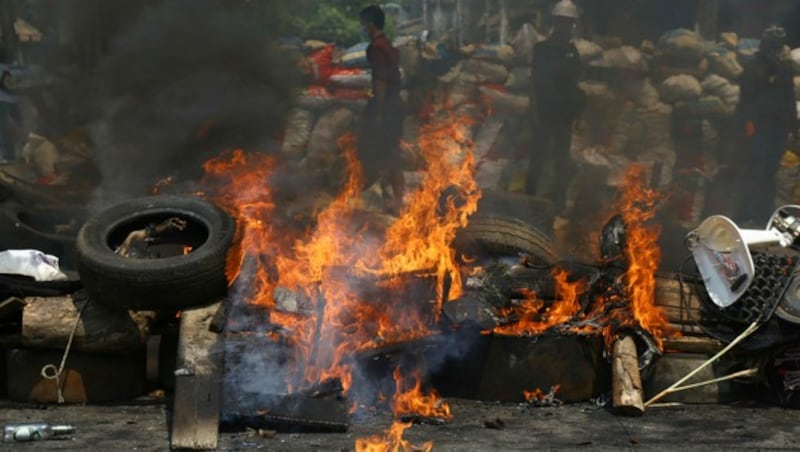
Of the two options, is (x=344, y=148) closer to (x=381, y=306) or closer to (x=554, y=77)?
(x=554, y=77)

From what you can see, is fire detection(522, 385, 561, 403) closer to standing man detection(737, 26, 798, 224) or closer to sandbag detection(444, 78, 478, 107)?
standing man detection(737, 26, 798, 224)

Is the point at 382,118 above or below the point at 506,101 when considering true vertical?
below

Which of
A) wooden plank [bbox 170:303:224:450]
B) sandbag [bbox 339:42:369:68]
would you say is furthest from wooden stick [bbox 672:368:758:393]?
sandbag [bbox 339:42:369:68]

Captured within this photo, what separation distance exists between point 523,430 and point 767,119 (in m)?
8.03

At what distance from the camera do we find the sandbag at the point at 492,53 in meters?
14.4

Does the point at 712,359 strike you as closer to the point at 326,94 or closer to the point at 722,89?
the point at 722,89

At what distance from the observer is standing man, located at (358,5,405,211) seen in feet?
39.4

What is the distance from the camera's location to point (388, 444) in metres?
6.03

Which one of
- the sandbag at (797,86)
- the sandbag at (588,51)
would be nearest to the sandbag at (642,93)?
the sandbag at (588,51)

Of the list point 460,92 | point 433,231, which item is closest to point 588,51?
point 460,92

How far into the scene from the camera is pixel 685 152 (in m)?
13.5

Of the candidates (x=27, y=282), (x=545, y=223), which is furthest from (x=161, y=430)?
(x=545, y=223)

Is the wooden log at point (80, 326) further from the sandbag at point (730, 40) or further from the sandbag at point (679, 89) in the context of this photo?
the sandbag at point (730, 40)

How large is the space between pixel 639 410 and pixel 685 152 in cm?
751
